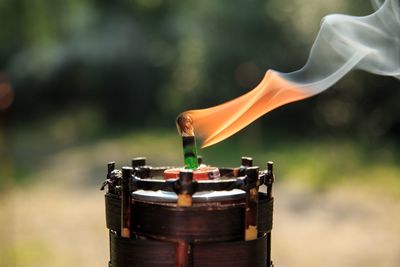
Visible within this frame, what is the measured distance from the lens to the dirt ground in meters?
6.07

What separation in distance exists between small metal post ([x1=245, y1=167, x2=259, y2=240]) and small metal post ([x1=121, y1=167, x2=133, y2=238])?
1.24 feet

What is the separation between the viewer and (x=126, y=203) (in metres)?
1.93

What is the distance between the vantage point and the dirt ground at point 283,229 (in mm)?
6066

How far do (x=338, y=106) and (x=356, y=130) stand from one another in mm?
610

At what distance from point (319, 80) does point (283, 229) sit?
3.79 metres

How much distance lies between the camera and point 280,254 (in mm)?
6090

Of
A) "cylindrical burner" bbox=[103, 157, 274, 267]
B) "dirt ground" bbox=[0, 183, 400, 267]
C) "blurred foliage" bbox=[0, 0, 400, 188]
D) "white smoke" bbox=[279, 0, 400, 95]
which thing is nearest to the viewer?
"cylindrical burner" bbox=[103, 157, 274, 267]

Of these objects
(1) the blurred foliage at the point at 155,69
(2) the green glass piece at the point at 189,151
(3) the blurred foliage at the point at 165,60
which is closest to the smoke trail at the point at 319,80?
(2) the green glass piece at the point at 189,151

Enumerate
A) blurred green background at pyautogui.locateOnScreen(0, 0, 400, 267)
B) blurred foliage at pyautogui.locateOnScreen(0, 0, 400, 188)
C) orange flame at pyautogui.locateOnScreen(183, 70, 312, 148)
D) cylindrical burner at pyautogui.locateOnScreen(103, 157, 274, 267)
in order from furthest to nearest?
blurred foliage at pyautogui.locateOnScreen(0, 0, 400, 188) < blurred green background at pyautogui.locateOnScreen(0, 0, 400, 267) < orange flame at pyautogui.locateOnScreen(183, 70, 312, 148) < cylindrical burner at pyautogui.locateOnScreen(103, 157, 274, 267)

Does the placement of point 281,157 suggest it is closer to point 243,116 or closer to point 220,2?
point 220,2

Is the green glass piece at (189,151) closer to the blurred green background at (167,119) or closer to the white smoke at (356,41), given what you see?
the white smoke at (356,41)

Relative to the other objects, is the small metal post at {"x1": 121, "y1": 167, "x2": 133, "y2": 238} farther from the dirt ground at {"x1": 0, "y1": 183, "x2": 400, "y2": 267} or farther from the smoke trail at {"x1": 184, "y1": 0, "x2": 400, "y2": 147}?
the dirt ground at {"x1": 0, "y1": 183, "x2": 400, "y2": 267}

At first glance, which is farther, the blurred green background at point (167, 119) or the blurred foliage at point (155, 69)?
the blurred foliage at point (155, 69)

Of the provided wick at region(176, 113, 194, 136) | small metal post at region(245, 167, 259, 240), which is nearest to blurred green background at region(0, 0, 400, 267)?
wick at region(176, 113, 194, 136)
